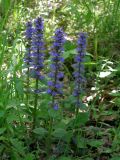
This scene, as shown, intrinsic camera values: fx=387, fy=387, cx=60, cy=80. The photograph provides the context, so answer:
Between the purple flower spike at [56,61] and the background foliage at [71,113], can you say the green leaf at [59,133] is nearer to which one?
the background foliage at [71,113]

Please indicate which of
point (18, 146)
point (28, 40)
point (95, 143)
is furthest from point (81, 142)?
point (28, 40)

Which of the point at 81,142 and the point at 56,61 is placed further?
the point at 81,142

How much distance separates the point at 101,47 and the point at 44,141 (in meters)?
1.38

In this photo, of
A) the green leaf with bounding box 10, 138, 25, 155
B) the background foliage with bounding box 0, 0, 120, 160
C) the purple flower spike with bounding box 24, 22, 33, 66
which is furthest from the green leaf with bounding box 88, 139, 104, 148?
the purple flower spike with bounding box 24, 22, 33, 66

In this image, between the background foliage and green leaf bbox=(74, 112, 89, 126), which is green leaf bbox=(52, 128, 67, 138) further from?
green leaf bbox=(74, 112, 89, 126)

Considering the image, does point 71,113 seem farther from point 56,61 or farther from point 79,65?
point 56,61

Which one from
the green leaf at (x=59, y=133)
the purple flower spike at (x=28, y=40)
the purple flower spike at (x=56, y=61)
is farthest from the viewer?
the purple flower spike at (x=28, y=40)

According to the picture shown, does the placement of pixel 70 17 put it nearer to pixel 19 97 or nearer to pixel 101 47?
pixel 101 47

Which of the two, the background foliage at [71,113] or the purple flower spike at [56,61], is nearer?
the purple flower spike at [56,61]

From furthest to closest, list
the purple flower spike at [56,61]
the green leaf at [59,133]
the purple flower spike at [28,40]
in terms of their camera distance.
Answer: the purple flower spike at [28,40]
the green leaf at [59,133]
the purple flower spike at [56,61]

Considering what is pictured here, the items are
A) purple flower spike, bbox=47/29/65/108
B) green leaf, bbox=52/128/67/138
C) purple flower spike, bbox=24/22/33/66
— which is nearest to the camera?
purple flower spike, bbox=47/29/65/108

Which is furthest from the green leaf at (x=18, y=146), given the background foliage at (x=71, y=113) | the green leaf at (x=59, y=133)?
the green leaf at (x=59, y=133)

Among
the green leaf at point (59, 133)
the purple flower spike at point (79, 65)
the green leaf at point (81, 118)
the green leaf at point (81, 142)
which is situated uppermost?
the purple flower spike at point (79, 65)

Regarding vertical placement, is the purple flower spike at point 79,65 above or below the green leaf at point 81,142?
above
